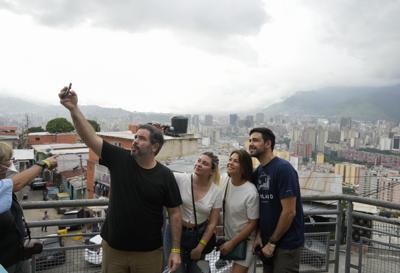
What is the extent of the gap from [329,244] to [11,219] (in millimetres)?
3583

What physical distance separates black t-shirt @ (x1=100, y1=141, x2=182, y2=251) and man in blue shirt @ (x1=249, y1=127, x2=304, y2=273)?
800 millimetres

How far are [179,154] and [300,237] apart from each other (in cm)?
1947

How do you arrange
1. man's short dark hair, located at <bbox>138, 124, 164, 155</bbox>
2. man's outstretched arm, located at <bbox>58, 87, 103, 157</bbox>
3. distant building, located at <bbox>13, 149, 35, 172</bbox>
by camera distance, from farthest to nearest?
distant building, located at <bbox>13, 149, 35, 172</bbox> → man's short dark hair, located at <bbox>138, 124, 164, 155</bbox> → man's outstretched arm, located at <bbox>58, 87, 103, 157</bbox>

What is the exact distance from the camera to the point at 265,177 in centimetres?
283

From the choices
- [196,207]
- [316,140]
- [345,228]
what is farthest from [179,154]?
[316,140]

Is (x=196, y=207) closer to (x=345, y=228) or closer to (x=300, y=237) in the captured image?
(x=300, y=237)

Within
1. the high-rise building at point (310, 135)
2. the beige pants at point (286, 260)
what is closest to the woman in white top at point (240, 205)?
the beige pants at point (286, 260)

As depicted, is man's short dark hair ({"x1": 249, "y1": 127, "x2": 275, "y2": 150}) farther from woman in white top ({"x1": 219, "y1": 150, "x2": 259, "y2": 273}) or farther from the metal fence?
the metal fence

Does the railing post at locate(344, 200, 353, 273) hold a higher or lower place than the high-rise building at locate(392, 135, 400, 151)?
higher

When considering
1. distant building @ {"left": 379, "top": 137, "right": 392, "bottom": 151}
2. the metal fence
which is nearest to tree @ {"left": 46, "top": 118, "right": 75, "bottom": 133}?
distant building @ {"left": 379, "top": 137, "right": 392, "bottom": 151}

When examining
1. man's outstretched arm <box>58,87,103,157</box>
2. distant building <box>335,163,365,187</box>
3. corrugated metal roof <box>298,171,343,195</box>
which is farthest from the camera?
distant building <box>335,163,365,187</box>

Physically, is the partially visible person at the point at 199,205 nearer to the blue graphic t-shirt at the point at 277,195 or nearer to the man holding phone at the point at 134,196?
the man holding phone at the point at 134,196

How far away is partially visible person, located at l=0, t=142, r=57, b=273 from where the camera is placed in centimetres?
228

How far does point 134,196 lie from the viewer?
2.46 meters
